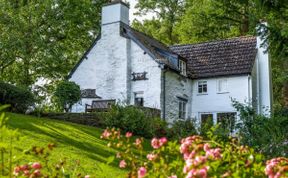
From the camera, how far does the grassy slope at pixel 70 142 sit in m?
10.5

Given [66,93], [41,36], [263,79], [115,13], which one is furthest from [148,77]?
[41,36]

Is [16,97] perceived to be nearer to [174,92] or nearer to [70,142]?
[70,142]

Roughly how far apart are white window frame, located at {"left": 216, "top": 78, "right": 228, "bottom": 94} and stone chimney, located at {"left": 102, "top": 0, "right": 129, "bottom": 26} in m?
7.39

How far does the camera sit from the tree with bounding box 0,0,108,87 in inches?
1291

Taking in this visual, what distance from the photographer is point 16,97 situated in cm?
2044

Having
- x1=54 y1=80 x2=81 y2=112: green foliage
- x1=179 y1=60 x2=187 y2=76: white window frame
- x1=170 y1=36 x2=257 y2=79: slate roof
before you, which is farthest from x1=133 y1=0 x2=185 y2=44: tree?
x1=54 y1=80 x2=81 y2=112: green foliage

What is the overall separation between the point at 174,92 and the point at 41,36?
1210 centimetres

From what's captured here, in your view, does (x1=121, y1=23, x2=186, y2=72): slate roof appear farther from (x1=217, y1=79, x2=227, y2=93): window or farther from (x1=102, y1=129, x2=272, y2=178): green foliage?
(x1=102, y1=129, x2=272, y2=178): green foliage

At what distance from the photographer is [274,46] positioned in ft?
43.3

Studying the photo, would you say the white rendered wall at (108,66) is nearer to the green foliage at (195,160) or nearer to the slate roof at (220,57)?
the slate roof at (220,57)

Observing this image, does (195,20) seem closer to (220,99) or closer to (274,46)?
(220,99)

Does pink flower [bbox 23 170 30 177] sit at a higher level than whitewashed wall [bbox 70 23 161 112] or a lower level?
lower

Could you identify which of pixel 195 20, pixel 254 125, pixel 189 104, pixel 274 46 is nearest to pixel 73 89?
pixel 189 104

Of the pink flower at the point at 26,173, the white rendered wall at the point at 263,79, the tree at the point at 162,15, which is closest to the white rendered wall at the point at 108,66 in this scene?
the white rendered wall at the point at 263,79
